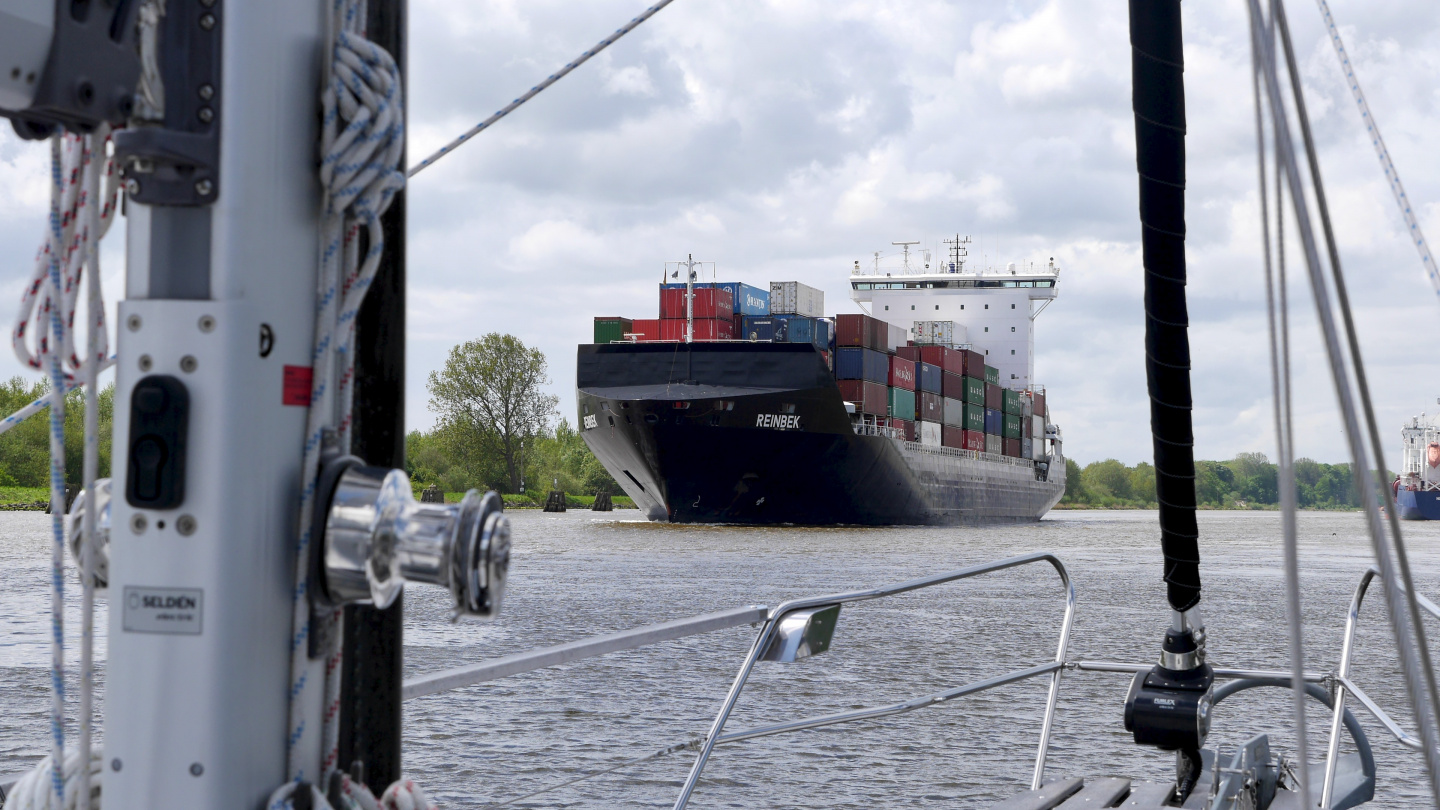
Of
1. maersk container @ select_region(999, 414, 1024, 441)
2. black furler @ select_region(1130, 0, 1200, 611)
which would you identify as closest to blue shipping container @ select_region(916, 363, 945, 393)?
maersk container @ select_region(999, 414, 1024, 441)

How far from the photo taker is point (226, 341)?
40.1 inches

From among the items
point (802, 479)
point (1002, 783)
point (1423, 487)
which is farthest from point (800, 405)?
point (1423, 487)

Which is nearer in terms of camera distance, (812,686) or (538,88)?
(538,88)

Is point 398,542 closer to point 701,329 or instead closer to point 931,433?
point 701,329

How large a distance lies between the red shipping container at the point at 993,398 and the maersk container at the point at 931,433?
4398mm

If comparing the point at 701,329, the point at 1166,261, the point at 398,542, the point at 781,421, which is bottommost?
the point at 398,542

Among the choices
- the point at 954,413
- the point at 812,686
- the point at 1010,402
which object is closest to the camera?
the point at 812,686

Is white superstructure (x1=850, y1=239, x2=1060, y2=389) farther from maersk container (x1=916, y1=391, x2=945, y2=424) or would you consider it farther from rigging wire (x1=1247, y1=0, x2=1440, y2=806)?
rigging wire (x1=1247, y1=0, x2=1440, y2=806)

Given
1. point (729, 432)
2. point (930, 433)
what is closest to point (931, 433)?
point (930, 433)

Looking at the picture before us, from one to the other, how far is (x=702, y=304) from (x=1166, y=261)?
2934 centimetres

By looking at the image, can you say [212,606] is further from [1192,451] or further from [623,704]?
[623,704]

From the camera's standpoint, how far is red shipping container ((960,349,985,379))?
39406mm

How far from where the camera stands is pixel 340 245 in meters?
1.11

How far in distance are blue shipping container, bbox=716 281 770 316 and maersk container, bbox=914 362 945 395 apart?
5.67m
